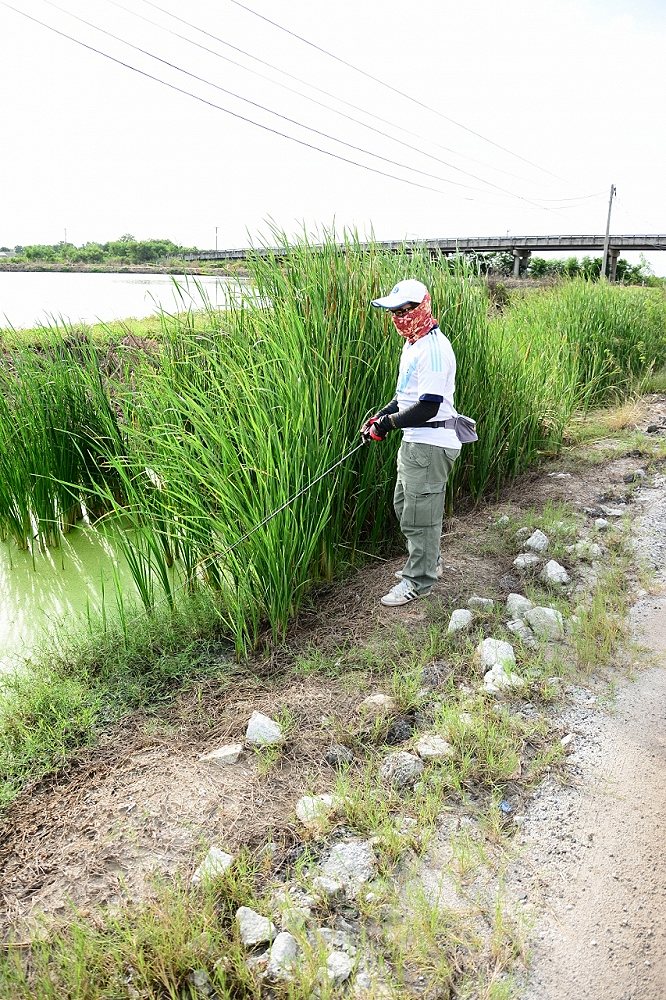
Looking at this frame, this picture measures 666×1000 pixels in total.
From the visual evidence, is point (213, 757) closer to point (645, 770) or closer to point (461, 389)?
point (645, 770)

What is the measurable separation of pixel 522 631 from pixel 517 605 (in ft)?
0.68

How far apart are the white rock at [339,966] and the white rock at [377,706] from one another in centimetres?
95

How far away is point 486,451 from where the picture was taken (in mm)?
4859

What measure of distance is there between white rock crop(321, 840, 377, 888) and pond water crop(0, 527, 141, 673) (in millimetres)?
1963

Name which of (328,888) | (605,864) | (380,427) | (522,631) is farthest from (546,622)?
(328,888)

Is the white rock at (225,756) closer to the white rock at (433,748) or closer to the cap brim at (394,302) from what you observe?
the white rock at (433,748)

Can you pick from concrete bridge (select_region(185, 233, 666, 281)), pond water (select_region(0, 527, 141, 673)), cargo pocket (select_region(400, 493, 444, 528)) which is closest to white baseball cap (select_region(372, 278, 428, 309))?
cargo pocket (select_region(400, 493, 444, 528))

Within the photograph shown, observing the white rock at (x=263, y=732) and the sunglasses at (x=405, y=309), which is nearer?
the white rock at (x=263, y=732)

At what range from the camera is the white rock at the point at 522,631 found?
Result: 10.2 ft

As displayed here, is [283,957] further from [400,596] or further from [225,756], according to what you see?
[400,596]

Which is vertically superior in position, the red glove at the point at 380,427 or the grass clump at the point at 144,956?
the red glove at the point at 380,427

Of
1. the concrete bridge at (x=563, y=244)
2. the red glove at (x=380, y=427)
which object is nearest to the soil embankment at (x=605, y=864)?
the red glove at (x=380, y=427)

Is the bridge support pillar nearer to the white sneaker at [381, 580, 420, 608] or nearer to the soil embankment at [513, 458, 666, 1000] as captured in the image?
the white sneaker at [381, 580, 420, 608]

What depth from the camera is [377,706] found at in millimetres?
2688
